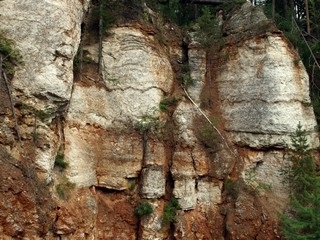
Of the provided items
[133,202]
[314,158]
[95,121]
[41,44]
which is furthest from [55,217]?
[314,158]

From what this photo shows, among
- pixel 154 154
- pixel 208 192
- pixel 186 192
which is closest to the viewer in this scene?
pixel 186 192

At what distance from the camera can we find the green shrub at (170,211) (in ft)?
40.8

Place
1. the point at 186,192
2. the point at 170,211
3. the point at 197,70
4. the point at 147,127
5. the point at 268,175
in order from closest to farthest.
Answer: the point at 170,211 → the point at 186,192 → the point at 147,127 → the point at 268,175 → the point at 197,70

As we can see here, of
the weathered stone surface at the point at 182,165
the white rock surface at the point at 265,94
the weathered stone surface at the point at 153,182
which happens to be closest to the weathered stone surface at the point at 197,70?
the white rock surface at the point at 265,94

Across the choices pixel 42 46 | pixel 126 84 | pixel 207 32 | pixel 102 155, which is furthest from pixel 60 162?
pixel 207 32

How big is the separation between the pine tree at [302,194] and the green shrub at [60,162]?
7230mm

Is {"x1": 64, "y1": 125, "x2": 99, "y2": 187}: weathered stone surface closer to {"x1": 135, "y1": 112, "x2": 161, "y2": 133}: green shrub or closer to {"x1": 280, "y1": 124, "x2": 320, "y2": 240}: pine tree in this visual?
→ {"x1": 135, "y1": 112, "x2": 161, "y2": 133}: green shrub

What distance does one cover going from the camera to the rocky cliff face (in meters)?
10.7

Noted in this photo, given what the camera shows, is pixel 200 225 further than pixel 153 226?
Yes

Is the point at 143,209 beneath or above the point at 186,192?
Answer: beneath

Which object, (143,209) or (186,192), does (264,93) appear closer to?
(186,192)

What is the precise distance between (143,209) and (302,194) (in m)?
5.71

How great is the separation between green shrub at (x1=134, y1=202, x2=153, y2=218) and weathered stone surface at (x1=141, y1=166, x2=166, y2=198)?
1.16ft

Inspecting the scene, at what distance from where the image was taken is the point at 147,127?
13.7m
